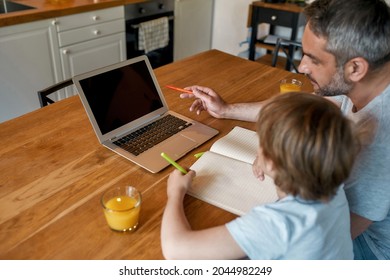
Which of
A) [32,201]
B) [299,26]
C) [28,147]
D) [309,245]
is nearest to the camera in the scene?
[309,245]

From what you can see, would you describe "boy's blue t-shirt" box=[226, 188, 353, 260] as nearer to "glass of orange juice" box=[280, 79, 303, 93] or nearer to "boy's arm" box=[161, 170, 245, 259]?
"boy's arm" box=[161, 170, 245, 259]

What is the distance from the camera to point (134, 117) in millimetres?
1247

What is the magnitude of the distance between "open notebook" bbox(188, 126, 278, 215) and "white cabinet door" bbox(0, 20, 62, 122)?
177 cm

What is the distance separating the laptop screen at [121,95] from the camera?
44.8 inches

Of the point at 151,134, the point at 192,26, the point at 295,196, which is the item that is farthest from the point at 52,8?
the point at 295,196

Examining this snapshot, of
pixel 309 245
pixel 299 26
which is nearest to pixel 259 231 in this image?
pixel 309 245

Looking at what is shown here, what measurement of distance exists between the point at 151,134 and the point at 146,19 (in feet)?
7.11

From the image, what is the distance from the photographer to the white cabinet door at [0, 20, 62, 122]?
7.66 ft

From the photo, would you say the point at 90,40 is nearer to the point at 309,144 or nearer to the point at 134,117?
the point at 134,117

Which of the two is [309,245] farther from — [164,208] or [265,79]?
[265,79]

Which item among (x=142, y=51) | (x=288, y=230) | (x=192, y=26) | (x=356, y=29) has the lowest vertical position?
(x=142, y=51)

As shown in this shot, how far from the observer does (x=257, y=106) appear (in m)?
1.40

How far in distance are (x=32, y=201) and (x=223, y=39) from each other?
3.44 m

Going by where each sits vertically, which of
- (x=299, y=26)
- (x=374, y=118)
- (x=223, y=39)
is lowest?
(x=223, y=39)
